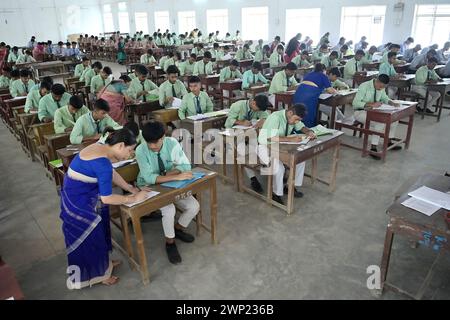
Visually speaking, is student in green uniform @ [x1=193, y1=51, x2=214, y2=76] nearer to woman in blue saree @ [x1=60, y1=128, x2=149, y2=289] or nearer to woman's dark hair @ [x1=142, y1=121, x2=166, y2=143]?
woman's dark hair @ [x1=142, y1=121, x2=166, y2=143]

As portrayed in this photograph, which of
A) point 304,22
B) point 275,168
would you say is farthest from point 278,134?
point 304,22

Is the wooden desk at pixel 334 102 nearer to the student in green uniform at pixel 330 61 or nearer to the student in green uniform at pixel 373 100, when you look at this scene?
the student in green uniform at pixel 373 100

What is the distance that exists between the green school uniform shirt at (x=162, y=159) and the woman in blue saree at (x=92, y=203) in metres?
0.22

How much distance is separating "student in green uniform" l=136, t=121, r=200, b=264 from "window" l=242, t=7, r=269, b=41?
1427cm

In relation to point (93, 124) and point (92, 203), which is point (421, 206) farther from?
point (93, 124)

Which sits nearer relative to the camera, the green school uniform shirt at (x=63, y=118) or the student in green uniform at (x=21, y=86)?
the green school uniform shirt at (x=63, y=118)

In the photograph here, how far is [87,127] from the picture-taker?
423cm

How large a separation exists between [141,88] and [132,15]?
64.4 feet

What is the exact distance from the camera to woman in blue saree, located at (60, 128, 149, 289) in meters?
2.44

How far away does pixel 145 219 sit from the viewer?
3.83 m

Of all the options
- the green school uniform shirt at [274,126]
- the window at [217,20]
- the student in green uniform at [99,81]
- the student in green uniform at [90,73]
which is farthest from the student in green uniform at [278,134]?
the window at [217,20]

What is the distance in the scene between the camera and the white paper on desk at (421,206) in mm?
2436

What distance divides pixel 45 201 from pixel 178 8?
18322mm
